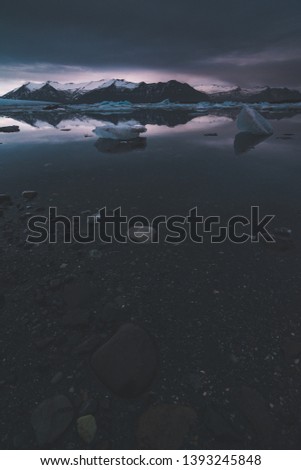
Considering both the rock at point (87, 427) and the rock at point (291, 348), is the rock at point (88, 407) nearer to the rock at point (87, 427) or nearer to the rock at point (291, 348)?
the rock at point (87, 427)

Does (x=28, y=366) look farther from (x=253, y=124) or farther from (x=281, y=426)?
(x=253, y=124)

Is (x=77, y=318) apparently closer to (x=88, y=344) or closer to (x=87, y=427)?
(x=88, y=344)

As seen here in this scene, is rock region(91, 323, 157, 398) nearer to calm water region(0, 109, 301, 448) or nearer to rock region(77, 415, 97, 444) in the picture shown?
calm water region(0, 109, 301, 448)

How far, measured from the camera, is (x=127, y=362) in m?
2.61

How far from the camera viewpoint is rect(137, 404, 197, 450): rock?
212 centimetres

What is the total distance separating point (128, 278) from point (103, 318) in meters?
0.77

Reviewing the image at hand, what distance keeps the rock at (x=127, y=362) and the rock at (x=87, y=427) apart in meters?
0.30

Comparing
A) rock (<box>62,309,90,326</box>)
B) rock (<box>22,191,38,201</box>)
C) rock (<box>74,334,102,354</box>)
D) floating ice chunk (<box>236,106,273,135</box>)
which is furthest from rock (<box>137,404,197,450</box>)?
floating ice chunk (<box>236,106,273,135</box>)

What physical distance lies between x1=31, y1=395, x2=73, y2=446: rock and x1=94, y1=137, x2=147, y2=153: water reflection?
11.6 metres

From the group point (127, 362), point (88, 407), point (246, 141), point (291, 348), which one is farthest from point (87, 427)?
point (246, 141)

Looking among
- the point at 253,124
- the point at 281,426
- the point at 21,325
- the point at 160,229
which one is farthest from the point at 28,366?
the point at 253,124

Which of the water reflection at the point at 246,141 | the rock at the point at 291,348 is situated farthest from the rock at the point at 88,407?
the water reflection at the point at 246,141

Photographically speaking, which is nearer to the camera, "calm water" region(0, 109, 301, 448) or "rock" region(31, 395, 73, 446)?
"rock" region(31, 395, 73, 446)

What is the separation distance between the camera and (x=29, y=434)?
218 centimetres
